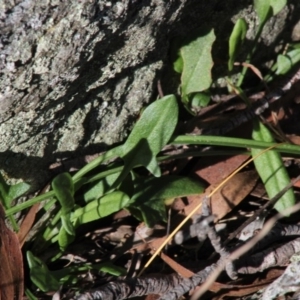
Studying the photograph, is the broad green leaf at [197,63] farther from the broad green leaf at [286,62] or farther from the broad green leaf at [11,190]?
the broad green leaf at [11,190]

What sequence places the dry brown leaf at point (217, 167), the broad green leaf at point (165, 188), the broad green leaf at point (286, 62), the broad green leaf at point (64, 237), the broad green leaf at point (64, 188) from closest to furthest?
the broad green leaf at point (64, 188) → the broad green leaf at point (64, 237) → the broad green leaf at point (165, 188) → the dry brown leaf at point (217, 167) → the broad green leaf at point (286, 62)

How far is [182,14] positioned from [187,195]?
1.53 feet

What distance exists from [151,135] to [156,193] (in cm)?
17

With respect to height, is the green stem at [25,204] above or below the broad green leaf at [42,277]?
above

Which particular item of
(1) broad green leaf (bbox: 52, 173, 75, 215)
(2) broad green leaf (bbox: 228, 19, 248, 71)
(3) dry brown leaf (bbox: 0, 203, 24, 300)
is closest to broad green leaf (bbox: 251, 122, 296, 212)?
(2) broad green leaf (bbox: 228, 19, 248, 71)

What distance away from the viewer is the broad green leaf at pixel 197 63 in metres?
1.65

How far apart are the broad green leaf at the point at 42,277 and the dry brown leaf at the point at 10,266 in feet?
0.09

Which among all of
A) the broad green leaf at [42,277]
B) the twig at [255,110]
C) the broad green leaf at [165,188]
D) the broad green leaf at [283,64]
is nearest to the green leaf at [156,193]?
the broad green leaf at [165,188]

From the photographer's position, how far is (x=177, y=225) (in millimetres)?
1623

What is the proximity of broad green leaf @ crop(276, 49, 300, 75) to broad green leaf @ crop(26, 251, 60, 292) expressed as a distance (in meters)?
0.91

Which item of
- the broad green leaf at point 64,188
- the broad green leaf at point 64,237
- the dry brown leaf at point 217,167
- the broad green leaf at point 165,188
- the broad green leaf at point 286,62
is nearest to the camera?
the broad green leaf at point 64,188

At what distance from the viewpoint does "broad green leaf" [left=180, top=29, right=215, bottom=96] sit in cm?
165

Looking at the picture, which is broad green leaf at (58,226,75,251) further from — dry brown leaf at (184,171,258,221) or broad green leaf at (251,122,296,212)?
broad green leaf at (251,122,296,212)

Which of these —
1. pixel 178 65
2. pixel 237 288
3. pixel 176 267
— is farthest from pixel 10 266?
pixel 178 65
